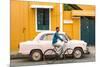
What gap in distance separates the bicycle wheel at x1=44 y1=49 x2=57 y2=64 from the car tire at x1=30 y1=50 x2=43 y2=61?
0.11m

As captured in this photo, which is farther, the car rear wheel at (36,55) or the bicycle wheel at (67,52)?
the bicycle wheel at (67,52)

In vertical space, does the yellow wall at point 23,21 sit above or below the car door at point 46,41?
above

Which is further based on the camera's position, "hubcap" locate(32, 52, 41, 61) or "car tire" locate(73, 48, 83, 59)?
"car tire" locate(73, 48, 83, 59)

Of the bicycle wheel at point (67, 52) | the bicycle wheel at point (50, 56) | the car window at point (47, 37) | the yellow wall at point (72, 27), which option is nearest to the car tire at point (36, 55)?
the bicycle wheel at point (50, 56)

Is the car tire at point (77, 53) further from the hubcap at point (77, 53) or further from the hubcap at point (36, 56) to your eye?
the hubcap at point (36, 56)

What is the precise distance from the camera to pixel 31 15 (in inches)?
241

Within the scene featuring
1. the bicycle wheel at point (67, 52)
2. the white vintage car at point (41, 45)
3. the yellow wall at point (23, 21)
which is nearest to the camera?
the yellow wall at point (23, 21)

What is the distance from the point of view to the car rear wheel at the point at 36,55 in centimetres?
609

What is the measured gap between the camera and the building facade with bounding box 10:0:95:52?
5918mm

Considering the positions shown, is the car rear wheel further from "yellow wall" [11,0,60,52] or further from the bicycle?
"yellow wall" [11,0,60,52]

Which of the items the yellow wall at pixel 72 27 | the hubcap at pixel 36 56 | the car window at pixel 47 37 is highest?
the yellow wall at pixel 72 27

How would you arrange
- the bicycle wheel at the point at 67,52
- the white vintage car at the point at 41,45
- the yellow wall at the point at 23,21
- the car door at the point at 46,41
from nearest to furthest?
the yellow wall at the point at 23,21 < the white vintage car at the point at 41,45 < the car door at the point at 46,41 < the bicycle wheel at the point at 67,52

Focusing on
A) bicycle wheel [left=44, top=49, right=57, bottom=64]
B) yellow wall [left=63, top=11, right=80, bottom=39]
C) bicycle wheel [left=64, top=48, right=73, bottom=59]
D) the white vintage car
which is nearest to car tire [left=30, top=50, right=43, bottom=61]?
the white vintage car

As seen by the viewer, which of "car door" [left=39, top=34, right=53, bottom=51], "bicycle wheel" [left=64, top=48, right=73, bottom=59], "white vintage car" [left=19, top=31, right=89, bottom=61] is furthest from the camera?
"bicycle wheel" [left=64, top=48, right=73, bottom=59]
